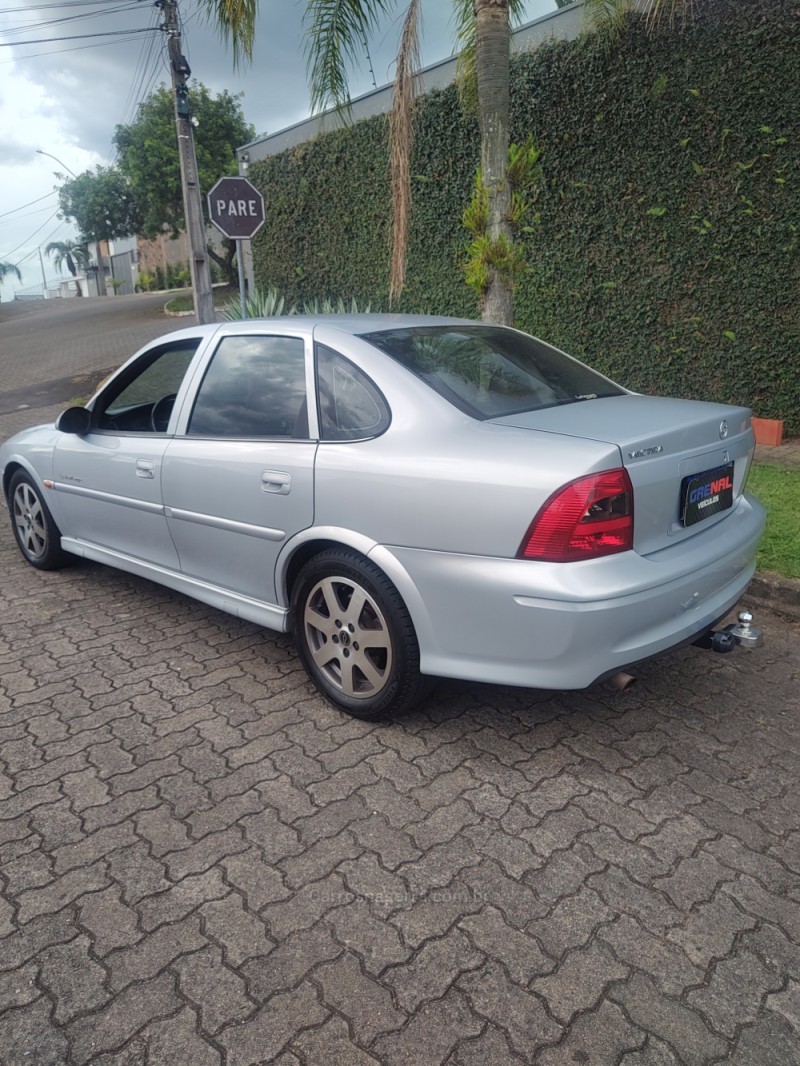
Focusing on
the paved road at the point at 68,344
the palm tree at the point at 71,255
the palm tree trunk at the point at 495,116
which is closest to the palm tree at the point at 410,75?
the palm tree trunk at the point at 495,116

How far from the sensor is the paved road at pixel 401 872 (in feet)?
6.18

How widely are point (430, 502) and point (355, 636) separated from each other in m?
0.67

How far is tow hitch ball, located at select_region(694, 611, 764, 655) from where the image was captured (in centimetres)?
A: 301

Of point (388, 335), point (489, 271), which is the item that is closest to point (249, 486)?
point (388, 335)

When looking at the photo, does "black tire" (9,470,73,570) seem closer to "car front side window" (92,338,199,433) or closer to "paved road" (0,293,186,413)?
"car front side window" (92,338,199,433)

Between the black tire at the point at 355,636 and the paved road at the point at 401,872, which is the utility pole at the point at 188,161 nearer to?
the paved road at the point at 401,872

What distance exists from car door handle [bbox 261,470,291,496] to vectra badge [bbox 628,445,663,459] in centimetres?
134

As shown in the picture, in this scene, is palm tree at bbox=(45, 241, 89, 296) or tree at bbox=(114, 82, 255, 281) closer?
tree at bbox=(114, 82, 255, 281)

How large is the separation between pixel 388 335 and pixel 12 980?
101 inches

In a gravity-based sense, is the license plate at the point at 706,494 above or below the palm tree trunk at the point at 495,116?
below

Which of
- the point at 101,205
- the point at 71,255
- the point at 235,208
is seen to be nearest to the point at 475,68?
the point at 235,208

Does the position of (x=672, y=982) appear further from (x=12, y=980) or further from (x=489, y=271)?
(x=489, y=271)

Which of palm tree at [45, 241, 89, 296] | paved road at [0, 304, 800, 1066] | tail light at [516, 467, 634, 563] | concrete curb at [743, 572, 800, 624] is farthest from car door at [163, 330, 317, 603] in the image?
palm tree at [45, 241, 89, 296]

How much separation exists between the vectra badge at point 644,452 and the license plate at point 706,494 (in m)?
0.20
